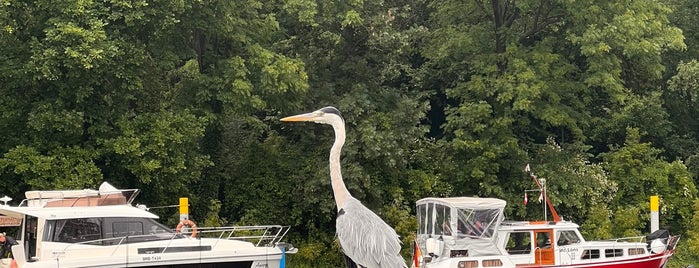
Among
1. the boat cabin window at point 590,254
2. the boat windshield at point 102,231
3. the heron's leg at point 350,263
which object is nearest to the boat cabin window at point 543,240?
the boat cabin window at point 590,254

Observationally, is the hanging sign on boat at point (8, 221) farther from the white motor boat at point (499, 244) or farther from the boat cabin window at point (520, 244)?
the boat cabin window at point (520, 244)

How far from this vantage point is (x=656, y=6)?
2809cm

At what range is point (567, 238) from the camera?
Answer: 21594mm

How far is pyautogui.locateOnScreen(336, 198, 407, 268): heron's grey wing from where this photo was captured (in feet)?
46.7

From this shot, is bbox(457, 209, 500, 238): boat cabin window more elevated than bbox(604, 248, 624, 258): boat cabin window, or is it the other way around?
bbox(457, 209, 500, 238): boat cabin window

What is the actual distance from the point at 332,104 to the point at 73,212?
36.3ft

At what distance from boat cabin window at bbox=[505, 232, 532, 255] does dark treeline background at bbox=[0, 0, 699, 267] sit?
4.14 meters

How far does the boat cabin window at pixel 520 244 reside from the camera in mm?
21891

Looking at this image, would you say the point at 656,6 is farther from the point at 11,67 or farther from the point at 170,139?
the point at 11,67

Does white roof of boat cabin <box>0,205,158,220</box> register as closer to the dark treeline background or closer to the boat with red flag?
the dark treeline background

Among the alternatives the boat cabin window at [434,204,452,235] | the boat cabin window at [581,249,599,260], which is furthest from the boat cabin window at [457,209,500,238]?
the boat cabin window at [581,249,599,260]

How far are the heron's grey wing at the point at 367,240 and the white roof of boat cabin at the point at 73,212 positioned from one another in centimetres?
425

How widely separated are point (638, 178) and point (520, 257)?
34.3ft

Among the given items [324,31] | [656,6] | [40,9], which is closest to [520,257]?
[324,31]
